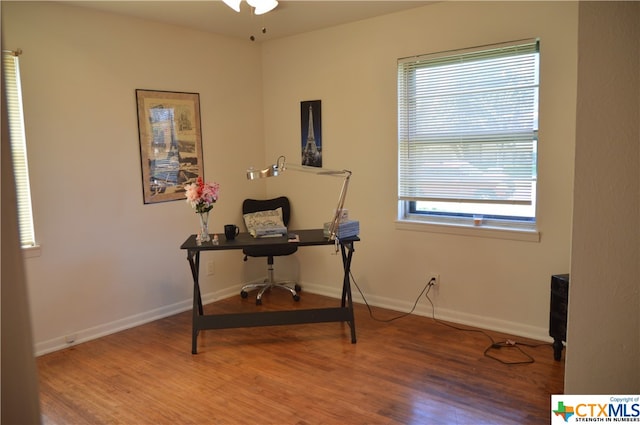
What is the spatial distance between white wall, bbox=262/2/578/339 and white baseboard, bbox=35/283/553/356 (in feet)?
0.05

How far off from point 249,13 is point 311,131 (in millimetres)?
1233

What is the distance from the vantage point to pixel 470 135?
146 inches

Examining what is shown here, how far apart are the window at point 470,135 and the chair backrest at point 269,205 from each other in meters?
1.29

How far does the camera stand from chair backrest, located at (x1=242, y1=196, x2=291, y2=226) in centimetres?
489

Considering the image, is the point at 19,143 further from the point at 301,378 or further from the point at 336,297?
the point at 336,297

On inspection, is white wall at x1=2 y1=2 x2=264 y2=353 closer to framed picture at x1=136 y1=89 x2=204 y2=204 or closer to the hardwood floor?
framed picture at x1=136 y1=89 x2=204 y2=204

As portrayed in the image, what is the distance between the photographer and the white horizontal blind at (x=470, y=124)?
344cm

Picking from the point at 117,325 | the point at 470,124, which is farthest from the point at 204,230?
the point at 470,124

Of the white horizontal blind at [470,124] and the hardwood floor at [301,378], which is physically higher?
the white horizontal blind at [470,124]

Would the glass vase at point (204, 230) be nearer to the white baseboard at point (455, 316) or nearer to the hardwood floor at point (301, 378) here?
the hardwood floor at point (301, 378)

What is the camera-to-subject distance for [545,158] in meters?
3.37

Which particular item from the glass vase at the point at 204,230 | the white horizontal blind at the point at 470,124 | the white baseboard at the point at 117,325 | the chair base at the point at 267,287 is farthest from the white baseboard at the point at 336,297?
the glass vase at the point at 204,230

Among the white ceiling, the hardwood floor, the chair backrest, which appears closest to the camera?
the hardwood floor

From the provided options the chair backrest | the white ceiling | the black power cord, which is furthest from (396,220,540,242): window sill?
the white ceiling
